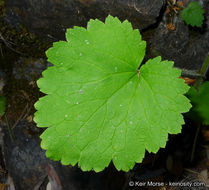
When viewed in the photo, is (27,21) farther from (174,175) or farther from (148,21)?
(174,175)

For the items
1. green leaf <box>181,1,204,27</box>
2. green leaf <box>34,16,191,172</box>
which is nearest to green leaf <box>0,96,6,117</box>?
green leaf <box>34,16,191,172</box>

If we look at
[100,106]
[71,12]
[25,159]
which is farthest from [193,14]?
[25,159]

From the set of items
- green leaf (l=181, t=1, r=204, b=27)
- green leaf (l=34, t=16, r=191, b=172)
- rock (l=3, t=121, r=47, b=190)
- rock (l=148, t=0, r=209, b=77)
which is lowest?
rock (l=3, t=121, r=47, b=190)

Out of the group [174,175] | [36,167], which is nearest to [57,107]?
[36,167]

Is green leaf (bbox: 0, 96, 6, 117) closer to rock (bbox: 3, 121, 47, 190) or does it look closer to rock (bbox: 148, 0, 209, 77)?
rock (bbox: 3, 121, 47, 190)

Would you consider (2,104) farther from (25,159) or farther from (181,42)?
(181,42)

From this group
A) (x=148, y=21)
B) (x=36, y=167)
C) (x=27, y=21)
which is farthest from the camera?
(x=36, y=167)
